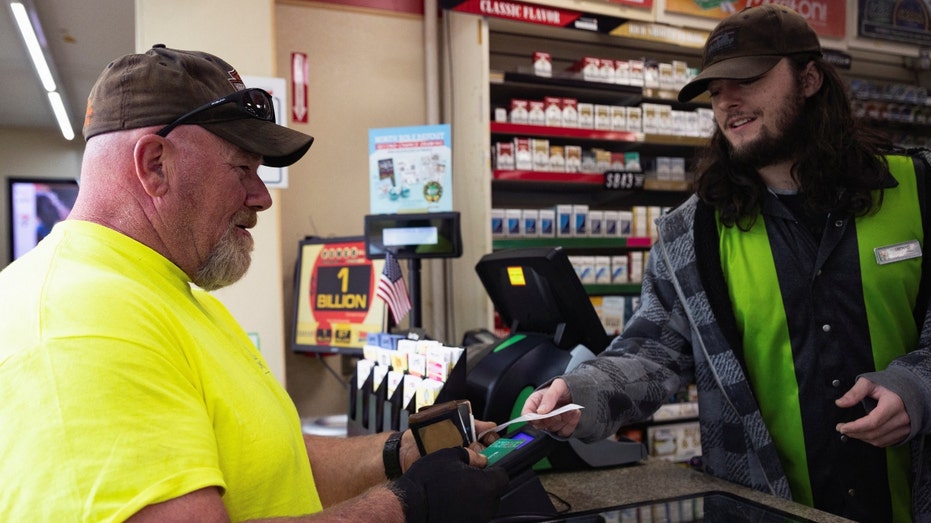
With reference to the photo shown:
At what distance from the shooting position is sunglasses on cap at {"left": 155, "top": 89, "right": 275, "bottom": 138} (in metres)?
1.06

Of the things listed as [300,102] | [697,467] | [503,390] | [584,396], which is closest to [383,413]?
[503,390]

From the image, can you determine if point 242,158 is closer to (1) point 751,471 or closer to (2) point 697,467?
(1) point 751,471

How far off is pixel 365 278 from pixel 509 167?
111cm

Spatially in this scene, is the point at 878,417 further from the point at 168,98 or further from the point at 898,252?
the point at 168,98

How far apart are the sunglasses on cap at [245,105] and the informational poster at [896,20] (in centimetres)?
520

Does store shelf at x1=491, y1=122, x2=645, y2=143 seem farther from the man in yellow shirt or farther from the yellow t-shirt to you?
the yellow t-shirt

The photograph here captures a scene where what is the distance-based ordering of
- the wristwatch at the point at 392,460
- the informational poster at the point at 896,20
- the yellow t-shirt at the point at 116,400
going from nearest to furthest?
the yellow t-shirt at the point at 116,400
the wristwatch at the point at 392,460
the informational poster at the point at 896,20

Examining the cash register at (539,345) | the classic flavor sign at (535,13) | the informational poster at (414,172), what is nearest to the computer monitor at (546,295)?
the cash register at (539,345)

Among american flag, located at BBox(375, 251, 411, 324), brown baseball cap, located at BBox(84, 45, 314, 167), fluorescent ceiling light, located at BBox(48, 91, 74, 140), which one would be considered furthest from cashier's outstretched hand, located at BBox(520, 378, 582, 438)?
fluorescent ceiling light, located at BBox(48, 91, 74, 140)

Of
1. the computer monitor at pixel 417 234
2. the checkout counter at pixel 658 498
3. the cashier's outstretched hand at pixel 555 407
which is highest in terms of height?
the computer monitor at pixel 417 234

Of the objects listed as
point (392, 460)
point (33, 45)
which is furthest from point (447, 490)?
point (33, 45)

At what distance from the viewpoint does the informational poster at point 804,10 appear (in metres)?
4.58

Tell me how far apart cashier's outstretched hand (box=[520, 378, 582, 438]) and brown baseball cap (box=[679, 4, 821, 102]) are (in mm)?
824

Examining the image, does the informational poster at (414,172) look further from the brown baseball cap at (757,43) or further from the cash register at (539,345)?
the brown baseball cap at (757,43)
